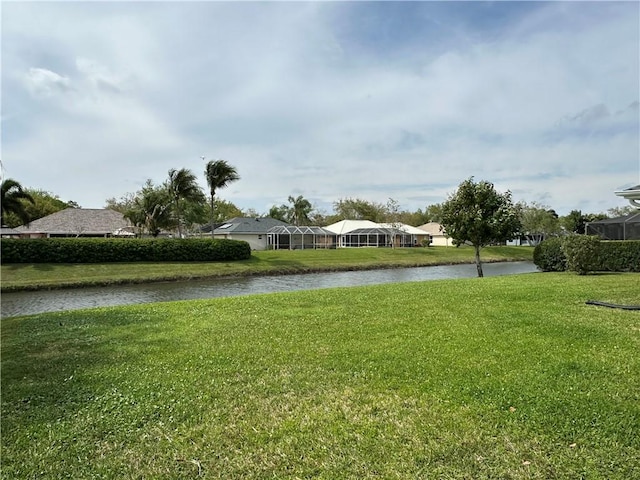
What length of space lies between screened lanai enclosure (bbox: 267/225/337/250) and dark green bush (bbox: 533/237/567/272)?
99.0ft

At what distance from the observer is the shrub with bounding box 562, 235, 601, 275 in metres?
13.8

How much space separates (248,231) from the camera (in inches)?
1746

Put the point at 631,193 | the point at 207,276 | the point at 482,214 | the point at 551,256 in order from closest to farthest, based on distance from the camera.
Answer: the point at 631,193 < the point at 551,256 < the point at 482,214 < the point at 207,276

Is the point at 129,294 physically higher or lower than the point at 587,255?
lower

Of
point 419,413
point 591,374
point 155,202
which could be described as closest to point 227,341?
point 419,413

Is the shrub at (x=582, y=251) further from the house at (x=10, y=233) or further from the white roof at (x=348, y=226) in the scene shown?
the house at (x=10, y=233)

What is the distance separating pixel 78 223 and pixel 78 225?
33 centimetres

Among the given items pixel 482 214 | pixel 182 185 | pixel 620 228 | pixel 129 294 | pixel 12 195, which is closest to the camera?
pixel 129 294

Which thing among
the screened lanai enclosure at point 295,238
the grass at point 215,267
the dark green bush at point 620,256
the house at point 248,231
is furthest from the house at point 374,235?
the dark green bush at point 620,256

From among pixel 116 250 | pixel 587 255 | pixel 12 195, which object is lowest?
pixel 587 255

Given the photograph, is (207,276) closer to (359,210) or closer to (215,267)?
(215,267)

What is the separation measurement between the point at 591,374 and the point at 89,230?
44.6 m

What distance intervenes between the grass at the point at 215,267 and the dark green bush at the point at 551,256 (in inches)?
567

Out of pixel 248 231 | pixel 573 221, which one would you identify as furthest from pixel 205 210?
pixel 573 221
